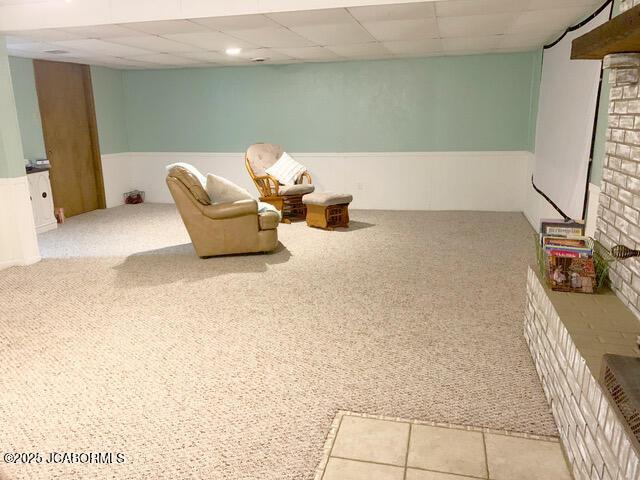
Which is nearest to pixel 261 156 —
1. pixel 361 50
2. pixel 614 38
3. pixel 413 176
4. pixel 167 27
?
pixel 361 50

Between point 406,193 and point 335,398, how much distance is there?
5.21 metres

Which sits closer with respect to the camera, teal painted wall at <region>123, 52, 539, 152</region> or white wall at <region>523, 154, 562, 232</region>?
white wall at <region>523, 154, 562, 232</region>

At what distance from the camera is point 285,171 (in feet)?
21.8

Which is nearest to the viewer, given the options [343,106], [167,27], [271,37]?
[167,27]

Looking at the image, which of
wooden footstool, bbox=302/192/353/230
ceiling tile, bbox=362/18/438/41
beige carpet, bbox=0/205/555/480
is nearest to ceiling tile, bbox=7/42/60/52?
beige carpet, bbox=0/205/555/480

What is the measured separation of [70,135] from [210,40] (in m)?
3.23

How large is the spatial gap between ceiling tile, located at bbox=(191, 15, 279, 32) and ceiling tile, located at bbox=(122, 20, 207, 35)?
0.38 feet

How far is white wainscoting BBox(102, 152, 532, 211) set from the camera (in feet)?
22.8

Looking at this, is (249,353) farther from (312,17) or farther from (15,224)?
(15,224)

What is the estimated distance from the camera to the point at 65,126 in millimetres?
7000

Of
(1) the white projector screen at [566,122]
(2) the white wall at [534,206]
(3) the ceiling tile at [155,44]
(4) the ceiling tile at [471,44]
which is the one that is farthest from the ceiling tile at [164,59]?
(2) the white wall at [534,206]

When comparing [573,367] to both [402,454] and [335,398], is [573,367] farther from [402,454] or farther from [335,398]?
[335,398]

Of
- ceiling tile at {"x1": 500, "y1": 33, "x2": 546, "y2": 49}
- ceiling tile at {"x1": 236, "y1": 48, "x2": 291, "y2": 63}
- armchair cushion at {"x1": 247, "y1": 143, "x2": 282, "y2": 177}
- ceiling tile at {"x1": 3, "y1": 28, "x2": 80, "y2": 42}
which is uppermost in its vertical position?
ceiling tile at {"x1": 500, "y1": 33, "x2": 546, "y2": 49}

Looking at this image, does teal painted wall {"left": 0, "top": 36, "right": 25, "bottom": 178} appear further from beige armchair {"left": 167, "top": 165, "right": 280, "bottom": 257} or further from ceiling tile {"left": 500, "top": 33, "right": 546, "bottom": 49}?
ceiling tile {"left": 500, "top": 33, "right": 546, "bottom": 49}
